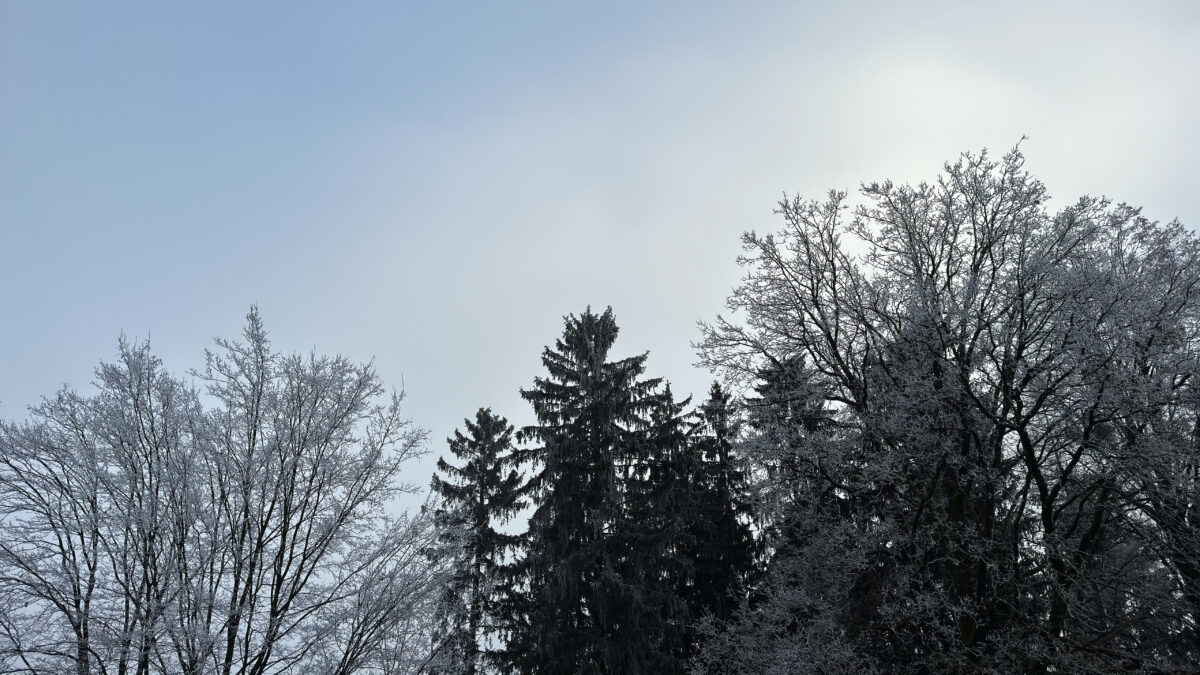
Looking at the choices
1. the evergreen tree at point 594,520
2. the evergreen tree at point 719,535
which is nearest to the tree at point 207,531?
the evergreen tree at point 594,520

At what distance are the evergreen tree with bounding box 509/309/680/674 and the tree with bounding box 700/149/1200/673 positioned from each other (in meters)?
4.54

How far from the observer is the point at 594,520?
59.5ft

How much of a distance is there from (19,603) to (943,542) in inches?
433

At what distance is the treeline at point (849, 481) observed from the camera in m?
7.86

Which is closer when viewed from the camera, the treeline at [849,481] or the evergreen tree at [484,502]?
the treeline at [849,481]

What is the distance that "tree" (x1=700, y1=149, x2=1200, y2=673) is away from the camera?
30.3ft

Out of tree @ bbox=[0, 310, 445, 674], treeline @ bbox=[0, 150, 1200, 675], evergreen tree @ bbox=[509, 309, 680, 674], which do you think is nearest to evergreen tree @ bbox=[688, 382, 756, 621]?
evergreen tree @ bbox=[509, 309, 680, 674]

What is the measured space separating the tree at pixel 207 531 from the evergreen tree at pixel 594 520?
8812 mm

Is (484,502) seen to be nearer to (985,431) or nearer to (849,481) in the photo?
(849,481)

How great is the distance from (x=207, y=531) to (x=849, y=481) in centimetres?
926

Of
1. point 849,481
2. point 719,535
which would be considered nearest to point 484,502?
point 719,535

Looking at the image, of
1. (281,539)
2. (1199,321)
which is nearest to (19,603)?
(281,539)

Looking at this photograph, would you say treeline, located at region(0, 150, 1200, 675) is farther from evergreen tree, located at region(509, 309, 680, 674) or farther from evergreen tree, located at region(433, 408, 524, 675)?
evergreen tree, located at region(433, 408, 524, 675)

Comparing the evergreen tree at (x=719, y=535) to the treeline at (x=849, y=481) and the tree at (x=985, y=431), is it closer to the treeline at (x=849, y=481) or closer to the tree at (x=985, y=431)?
the treeline at (x=849, y=481)
